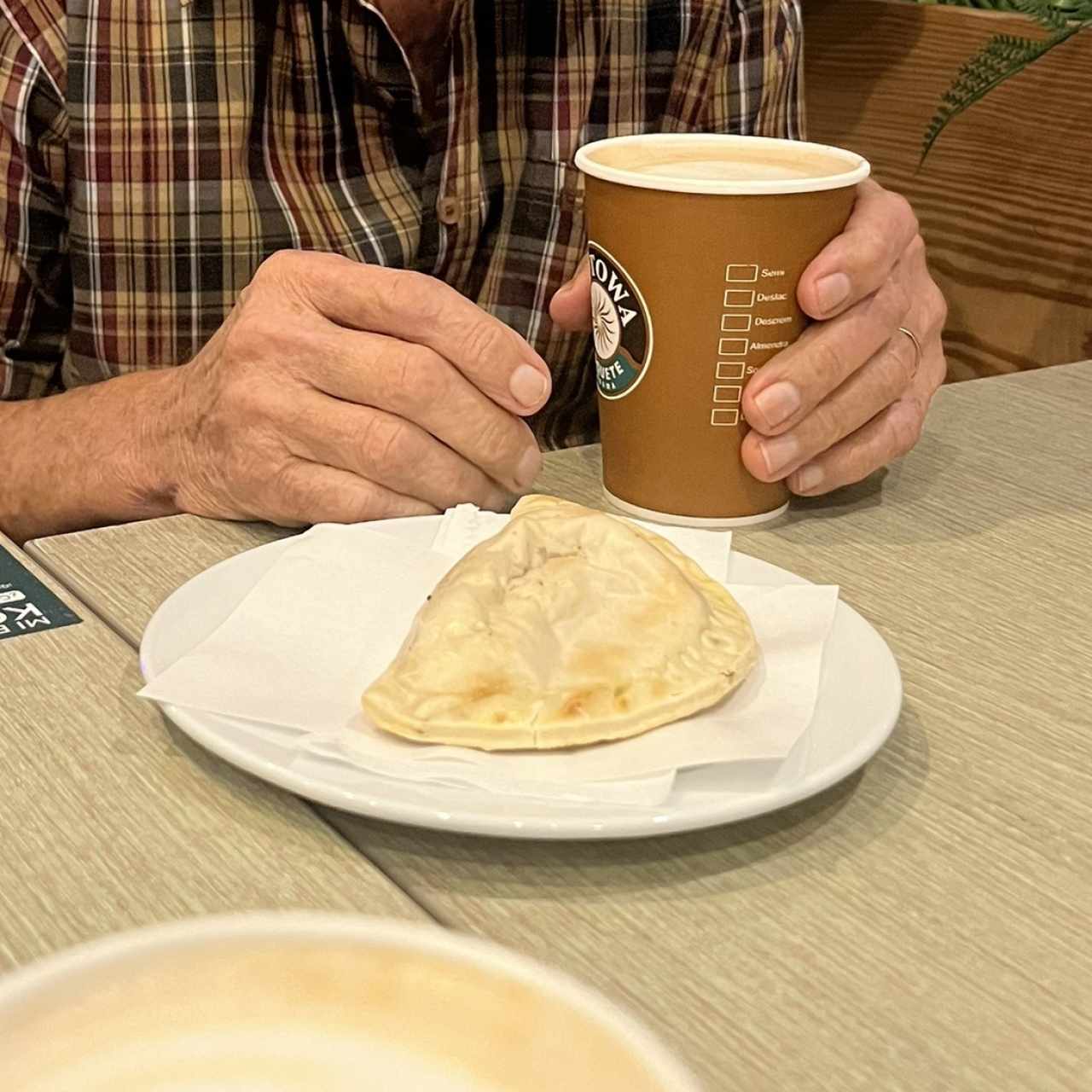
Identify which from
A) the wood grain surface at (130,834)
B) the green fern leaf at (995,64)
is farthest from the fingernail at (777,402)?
the green fern leaf at (995,64)

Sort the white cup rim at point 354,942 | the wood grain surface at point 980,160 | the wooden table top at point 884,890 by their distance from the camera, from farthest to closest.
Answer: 1. the wood grain surface at point 980,160
2. the wooden table top at point 884,890
3. the white cup rim at point 354,942

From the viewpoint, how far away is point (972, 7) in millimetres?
2086

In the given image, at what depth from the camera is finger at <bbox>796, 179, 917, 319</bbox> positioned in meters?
0.92

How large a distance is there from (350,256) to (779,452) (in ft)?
1.80

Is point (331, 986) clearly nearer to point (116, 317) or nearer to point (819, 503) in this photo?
point (819, 503)

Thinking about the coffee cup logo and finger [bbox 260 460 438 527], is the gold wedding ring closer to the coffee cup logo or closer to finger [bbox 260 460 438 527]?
the coffee cup logo

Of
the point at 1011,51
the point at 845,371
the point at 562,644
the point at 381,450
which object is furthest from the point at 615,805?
the point at 1011,51

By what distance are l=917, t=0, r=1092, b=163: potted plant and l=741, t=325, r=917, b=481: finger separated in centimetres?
89

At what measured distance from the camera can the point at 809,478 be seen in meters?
0.99

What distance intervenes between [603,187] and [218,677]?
433 millimetres

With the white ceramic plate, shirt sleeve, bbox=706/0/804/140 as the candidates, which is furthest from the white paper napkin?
shirt sleeve, bbox=706/0/804/140

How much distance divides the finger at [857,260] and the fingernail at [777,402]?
0.05 metres

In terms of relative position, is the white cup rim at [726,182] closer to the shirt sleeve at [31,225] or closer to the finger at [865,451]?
the finger at [865,451]

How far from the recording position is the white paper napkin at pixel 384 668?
0.59 metres
